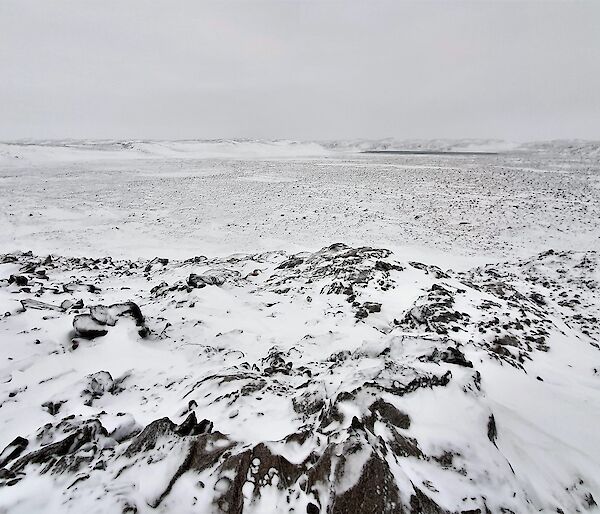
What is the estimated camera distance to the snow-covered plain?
10.6 ft

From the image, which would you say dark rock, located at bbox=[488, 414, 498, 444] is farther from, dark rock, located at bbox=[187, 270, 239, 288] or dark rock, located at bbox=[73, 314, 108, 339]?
dark rock, located at bbox=[187, 270, 239, 288]

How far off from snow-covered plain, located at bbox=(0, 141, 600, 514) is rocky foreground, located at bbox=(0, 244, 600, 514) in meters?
0.02

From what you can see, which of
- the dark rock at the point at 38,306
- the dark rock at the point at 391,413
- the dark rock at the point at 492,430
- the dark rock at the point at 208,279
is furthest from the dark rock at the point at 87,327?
the dark rock at the point at 492,430

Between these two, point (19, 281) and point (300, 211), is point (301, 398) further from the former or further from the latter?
point (300, 211)

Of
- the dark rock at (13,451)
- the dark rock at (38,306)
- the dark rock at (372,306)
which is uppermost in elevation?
the dark rock at (13,451)

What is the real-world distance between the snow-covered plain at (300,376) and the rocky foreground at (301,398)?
0.02 meters

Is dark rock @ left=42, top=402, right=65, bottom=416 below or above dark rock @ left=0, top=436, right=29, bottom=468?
below

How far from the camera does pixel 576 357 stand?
6465 millimetres

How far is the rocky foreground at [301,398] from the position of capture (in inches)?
125

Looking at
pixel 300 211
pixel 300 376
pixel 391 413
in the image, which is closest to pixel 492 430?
pixel 391 413

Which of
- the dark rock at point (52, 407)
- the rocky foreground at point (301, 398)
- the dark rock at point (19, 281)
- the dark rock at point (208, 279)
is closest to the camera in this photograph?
the rocky foreground at point (301, 398)

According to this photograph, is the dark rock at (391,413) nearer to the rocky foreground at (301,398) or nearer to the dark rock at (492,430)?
the rocky foreground at (301,398)

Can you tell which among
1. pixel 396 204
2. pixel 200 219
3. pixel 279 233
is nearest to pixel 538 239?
pixel 396 204

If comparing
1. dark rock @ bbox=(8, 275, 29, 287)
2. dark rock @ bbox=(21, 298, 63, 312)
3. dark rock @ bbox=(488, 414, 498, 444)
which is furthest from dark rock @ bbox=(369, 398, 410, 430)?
dark rock @ bbox=(8, 275, 29, 287)
